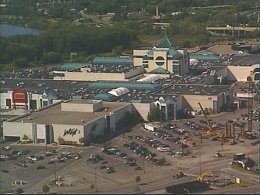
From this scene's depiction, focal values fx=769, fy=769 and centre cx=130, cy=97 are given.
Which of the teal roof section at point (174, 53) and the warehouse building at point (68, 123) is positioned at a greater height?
the teal roof section at point (174, 53)

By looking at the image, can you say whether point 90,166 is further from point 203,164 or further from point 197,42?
point 197,42

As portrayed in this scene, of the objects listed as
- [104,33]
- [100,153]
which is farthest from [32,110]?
[104,33]

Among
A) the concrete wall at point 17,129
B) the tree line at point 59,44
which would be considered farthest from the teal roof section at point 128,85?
the tree line at point 59,44

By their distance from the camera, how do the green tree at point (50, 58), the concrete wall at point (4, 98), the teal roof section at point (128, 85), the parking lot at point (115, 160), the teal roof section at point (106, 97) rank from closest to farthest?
1. the parking lot at point (115, 160)
2. the teal roof section at point (106, 97)
3. the concrete wall at point (4, 98)
4. the teal roof section at point (128, 85)
5. the green tree at point (50, 58)

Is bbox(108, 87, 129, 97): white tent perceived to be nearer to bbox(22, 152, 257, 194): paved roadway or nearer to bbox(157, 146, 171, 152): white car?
bbox(157, 146, 171, 152): white car

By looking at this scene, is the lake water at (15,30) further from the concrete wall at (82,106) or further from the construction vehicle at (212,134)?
the construction vehicle at (212,134)

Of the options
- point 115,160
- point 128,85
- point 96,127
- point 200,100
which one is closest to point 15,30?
point 128,85
